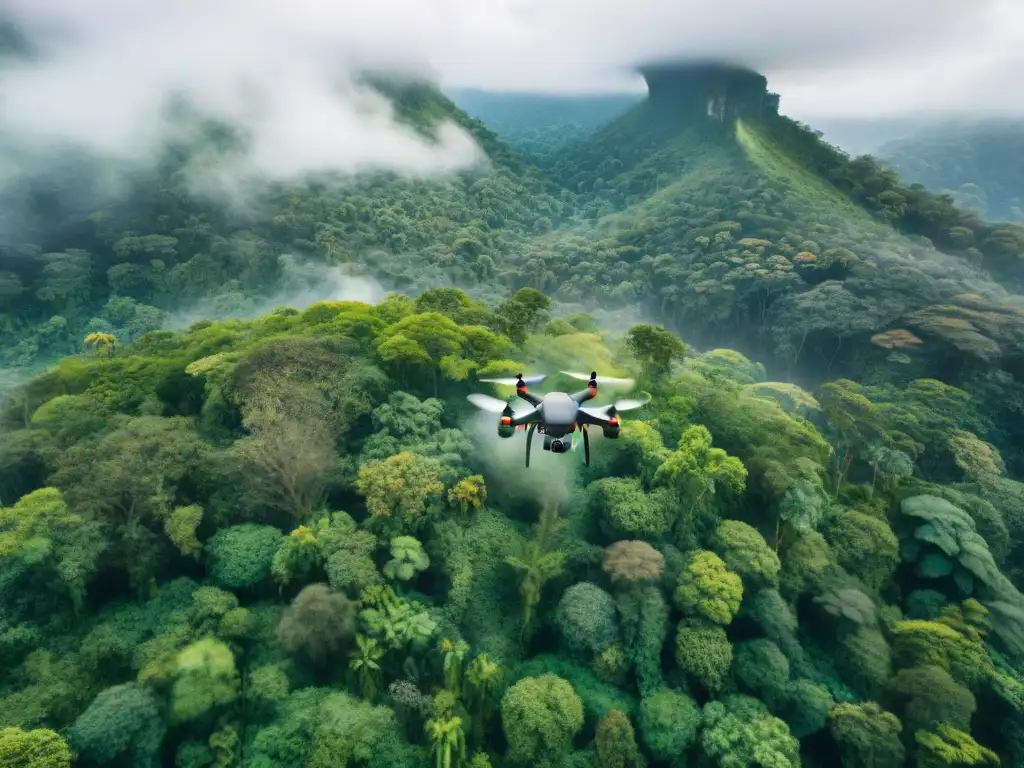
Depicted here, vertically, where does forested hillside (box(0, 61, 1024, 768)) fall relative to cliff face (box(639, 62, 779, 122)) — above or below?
below

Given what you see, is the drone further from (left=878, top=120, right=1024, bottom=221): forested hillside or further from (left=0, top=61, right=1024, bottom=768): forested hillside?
(left=878, top=120, right=1024, bottom=221): forested hillside

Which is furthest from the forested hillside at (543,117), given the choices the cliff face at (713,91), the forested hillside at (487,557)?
the forested hillside at (487,557)

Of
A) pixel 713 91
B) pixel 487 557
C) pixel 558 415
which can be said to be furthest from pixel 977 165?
pixel 558 415

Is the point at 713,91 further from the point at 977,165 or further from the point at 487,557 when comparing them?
the point at 487,557

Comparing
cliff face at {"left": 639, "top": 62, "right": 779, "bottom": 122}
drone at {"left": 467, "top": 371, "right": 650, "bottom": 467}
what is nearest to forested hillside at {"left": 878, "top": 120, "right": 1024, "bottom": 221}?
cliff face at {"left": 639, "top": 62, "right": 779, "bottom": 122}

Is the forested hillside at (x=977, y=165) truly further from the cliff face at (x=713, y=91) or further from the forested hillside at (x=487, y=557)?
the forested hillside at (x=487, y=557)

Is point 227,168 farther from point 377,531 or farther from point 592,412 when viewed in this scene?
point 592,412
